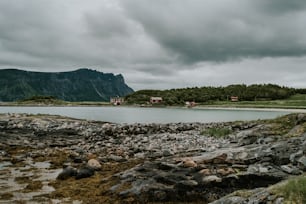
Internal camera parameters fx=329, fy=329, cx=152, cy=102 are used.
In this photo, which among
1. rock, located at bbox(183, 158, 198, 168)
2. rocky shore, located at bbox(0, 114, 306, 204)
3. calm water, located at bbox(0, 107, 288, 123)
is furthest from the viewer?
calm water, located at bbox(0, 107, 288, 123)

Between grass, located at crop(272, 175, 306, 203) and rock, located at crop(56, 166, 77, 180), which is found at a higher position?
grass, located at crop(272, 175, 306, 203)

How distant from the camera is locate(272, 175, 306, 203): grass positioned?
7.18m

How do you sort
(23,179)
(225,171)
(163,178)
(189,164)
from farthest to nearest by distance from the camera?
(23,179), (189,164), (225,171), (163,178)

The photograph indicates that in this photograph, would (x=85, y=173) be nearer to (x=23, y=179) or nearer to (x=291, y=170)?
(x=23, y=179)

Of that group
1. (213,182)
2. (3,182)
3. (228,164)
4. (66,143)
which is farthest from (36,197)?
(66,143)

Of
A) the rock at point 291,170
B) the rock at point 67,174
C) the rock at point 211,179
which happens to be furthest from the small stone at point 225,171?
the rock at point 67,174

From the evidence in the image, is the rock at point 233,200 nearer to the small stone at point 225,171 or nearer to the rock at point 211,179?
the rock at point 211,179

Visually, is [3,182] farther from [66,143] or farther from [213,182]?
[66,143]

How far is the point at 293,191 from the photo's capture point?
745 centimetres

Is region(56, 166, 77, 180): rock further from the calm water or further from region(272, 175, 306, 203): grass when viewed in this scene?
the calm water

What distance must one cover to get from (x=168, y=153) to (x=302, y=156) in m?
10.1

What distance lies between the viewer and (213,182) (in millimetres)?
13148

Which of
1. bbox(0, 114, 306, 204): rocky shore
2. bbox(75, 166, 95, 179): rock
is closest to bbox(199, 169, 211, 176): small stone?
bbox(0, 114, 306, 204): rocky shore

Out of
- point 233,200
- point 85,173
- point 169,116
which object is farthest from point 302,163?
point 169,116
